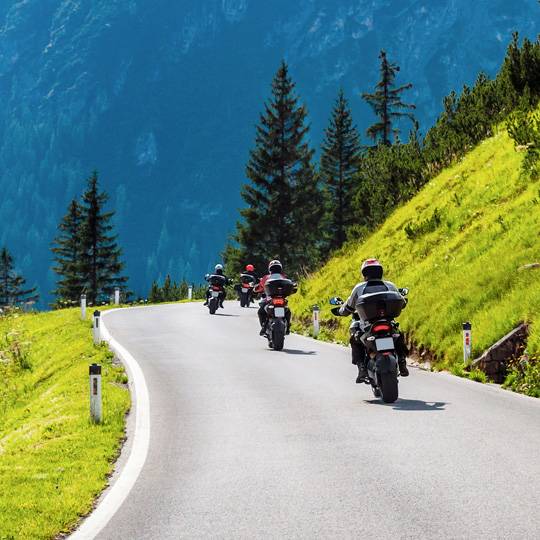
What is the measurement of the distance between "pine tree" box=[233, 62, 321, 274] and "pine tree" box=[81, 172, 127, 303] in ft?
41.6

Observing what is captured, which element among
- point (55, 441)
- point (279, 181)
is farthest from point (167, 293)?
point (55, 441)

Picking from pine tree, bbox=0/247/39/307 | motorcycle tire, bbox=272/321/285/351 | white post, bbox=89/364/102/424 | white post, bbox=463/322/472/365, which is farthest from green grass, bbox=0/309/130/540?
pine tree, bbox=0/247/39/307

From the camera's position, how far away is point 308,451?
8133mm

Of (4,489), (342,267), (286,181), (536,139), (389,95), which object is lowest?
(4,489)

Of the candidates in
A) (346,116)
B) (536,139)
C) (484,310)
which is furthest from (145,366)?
(346,116)

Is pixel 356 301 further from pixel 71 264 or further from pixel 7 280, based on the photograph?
pixel 7 280

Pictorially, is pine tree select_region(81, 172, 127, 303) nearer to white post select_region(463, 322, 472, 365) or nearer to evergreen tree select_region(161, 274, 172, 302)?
evergreen tree select_region(161, 274, 172, 302)

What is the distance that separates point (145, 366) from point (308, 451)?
871 centimetres

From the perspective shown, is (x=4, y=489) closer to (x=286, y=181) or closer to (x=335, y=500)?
(x=335, y=500)

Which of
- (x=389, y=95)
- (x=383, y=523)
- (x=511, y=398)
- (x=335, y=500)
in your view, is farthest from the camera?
(x=389, y=95)

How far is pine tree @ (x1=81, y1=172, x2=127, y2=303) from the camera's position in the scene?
226 feet

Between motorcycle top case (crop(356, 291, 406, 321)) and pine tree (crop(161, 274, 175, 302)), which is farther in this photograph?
pine tree (crop(161, 274, 175, 302))

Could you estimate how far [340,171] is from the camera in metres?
70.9

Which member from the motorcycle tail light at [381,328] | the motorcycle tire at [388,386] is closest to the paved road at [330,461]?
the motorcycle tire at [388,386]
